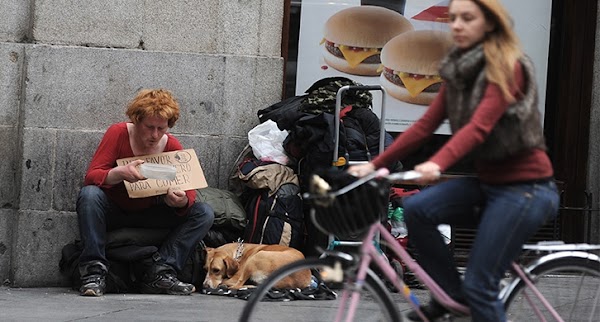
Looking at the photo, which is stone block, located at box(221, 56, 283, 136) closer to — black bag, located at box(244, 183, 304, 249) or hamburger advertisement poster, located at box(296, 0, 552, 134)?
hamburger advertisement poster, located at box(296, 0, 552, 134)

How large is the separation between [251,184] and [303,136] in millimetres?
512

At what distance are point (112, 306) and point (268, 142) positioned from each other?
5.90 ft

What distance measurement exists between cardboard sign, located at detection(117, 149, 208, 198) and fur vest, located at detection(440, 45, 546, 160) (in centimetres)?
331

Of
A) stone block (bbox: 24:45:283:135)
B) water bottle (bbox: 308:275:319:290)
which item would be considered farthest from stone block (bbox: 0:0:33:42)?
water bottle (bbox: 308:275:319:290)

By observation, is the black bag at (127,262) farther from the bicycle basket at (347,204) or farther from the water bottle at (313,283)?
the bicycle basket at (347,204)

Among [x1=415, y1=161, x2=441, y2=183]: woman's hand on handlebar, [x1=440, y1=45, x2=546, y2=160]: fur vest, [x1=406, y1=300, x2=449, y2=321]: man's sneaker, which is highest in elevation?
[x1=440, y1=45, x2=546, y2=160]: fur vest

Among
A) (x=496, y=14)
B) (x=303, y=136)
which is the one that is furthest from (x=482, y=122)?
(x=303, y=136)

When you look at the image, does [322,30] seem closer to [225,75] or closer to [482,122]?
[225,75]

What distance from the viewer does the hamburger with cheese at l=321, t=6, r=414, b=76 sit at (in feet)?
28.5

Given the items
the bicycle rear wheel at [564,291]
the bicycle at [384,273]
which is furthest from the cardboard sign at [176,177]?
the bicycle rear wheel at [564,291]

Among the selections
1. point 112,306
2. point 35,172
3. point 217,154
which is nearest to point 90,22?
point 35,172

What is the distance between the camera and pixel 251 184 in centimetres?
793

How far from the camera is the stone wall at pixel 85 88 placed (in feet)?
26.0

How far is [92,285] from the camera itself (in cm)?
735
